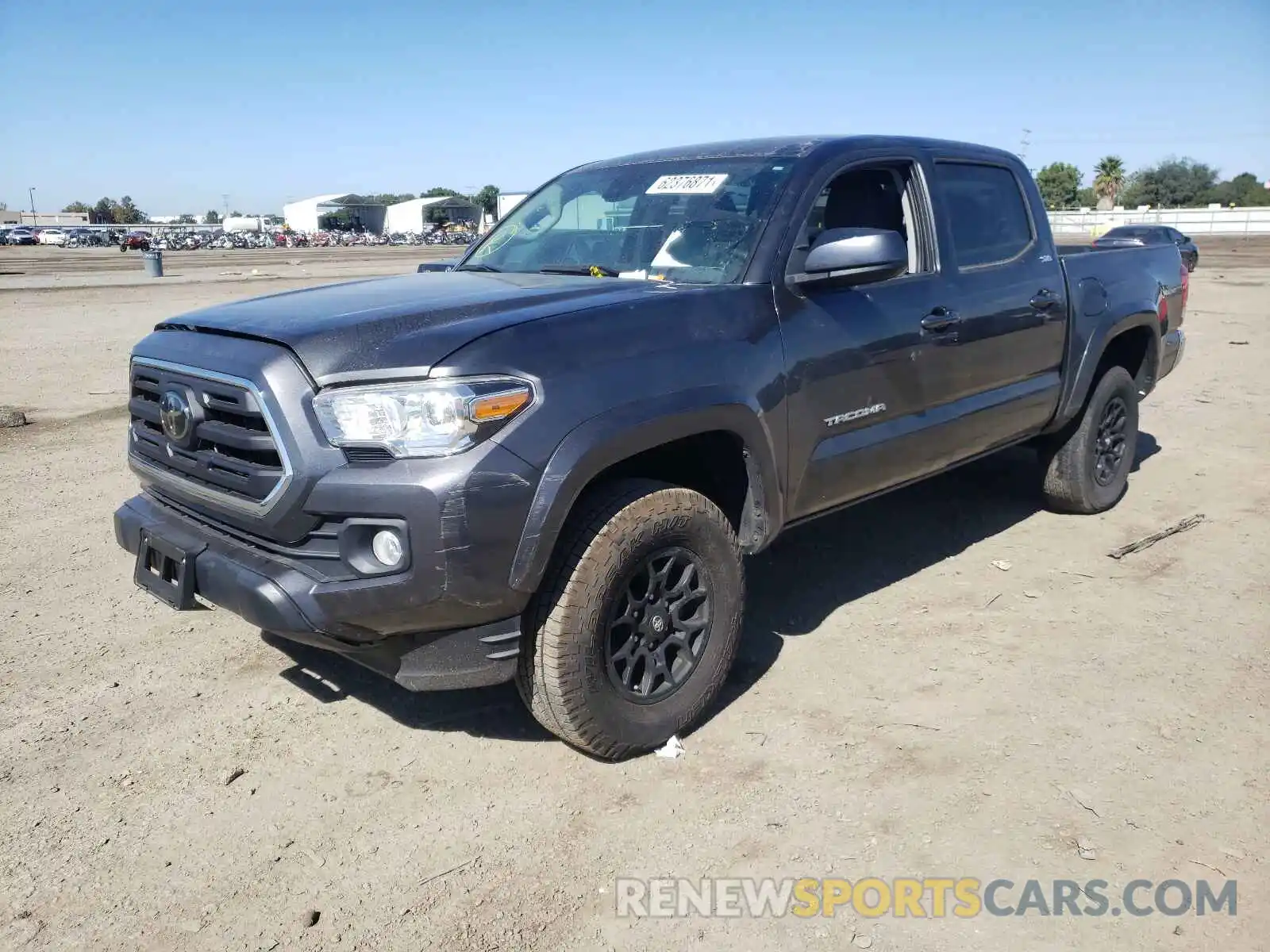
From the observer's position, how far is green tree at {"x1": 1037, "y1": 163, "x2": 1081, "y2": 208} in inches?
3546

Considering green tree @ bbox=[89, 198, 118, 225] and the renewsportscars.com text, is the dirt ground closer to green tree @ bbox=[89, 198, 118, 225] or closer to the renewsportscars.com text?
the renewsportscars.com text

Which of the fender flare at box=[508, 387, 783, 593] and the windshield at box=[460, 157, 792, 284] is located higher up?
the windshield at box=[460, 157, 792, 284]

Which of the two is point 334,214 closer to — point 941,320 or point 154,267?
point 154,267

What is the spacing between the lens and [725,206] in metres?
3.79

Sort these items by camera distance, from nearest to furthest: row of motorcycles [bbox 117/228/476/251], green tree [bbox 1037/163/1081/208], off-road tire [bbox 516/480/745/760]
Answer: off-road tire [bbox 516/480/745/760] → row of motorcycles [bbox 117/228/476/251] → green tree [bbox 1037/163/1081/208]

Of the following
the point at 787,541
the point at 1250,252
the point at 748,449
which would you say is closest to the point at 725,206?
the point at 748,449

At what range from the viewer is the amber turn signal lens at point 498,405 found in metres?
2.68

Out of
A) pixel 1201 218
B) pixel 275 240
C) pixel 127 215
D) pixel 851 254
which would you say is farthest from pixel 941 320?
pixel 127 215

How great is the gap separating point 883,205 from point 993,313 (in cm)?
72

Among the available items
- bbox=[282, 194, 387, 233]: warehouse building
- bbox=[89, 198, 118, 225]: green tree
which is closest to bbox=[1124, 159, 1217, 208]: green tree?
bbox=[282, 194, 387, 233]: warehouse building

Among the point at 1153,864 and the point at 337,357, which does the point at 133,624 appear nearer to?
the point at 337,357

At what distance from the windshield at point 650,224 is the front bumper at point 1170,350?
11.4ft

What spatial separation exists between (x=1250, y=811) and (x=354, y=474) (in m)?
2.77

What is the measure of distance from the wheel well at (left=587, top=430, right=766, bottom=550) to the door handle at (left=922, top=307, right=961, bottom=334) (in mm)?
1182
